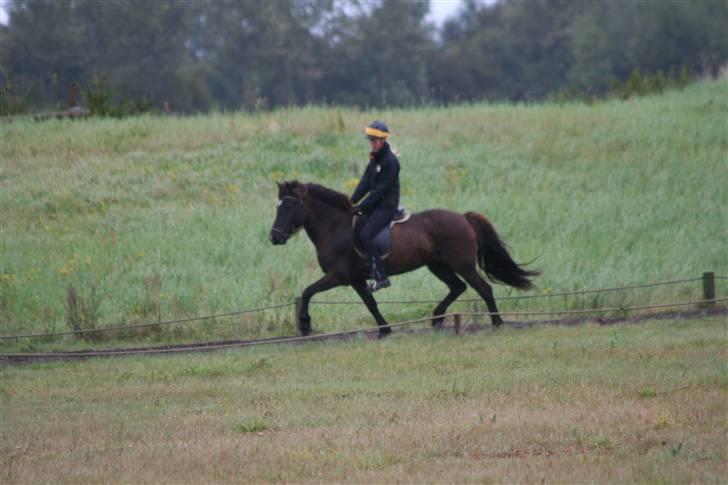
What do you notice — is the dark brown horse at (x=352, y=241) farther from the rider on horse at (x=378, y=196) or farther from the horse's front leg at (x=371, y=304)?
the rider on horse at (x=378, y=196)

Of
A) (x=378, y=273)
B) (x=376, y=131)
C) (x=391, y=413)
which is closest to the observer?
(x=391, y=413)

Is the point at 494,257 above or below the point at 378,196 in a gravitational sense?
below

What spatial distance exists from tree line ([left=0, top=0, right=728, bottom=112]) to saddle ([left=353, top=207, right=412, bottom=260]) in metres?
37.2

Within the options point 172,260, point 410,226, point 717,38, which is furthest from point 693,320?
point 717,38

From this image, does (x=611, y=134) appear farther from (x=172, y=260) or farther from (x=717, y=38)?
(x=717, y=38)

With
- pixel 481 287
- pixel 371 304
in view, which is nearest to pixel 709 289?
pixel 481 287

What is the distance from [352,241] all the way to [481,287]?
2.12m

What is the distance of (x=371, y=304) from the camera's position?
16719 millimetres

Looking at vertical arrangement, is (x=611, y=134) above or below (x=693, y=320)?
above

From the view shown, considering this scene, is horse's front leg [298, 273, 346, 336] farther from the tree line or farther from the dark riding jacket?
the tree line

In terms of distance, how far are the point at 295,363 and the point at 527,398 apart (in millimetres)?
4225

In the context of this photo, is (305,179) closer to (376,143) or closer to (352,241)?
(352,241)

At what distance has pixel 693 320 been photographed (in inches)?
667

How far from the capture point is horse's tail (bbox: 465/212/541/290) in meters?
17.4
